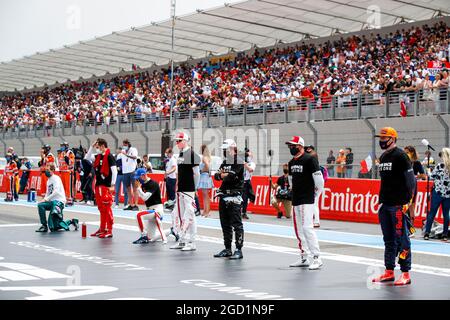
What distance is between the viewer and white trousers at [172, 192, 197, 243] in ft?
44.5

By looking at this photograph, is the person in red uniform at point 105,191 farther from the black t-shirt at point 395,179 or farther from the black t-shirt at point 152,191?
the black t-shirt at point 395,179

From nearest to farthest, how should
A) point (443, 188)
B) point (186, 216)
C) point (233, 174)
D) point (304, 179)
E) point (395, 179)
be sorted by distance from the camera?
1. point (395, 179)
2. point (304, 179)
3. point (233, 174)
4. point (186, 216)
5. point (443, 188)

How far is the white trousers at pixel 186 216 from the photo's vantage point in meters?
13.6

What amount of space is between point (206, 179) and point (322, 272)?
429 inches

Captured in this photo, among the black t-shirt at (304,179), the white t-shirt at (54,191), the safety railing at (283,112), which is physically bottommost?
the white t-shirt at (54,191)

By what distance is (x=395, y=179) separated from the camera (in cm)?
989

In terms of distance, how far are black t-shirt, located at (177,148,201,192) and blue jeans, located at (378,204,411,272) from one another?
4.54m

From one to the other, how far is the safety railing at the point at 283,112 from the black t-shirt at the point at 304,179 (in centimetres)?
1526

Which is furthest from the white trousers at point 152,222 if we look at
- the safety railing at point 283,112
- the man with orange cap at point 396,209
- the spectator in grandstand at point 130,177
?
the safety railing at point 283,112

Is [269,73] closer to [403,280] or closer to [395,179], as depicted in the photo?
[395,179]

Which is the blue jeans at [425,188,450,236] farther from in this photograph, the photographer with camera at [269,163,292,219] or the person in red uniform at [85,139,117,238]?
the person in red uniform at [85,139,117,238]

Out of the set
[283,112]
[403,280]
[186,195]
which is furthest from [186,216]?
[283,112]

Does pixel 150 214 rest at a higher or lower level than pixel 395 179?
lower

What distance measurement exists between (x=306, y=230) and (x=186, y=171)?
3.18m
